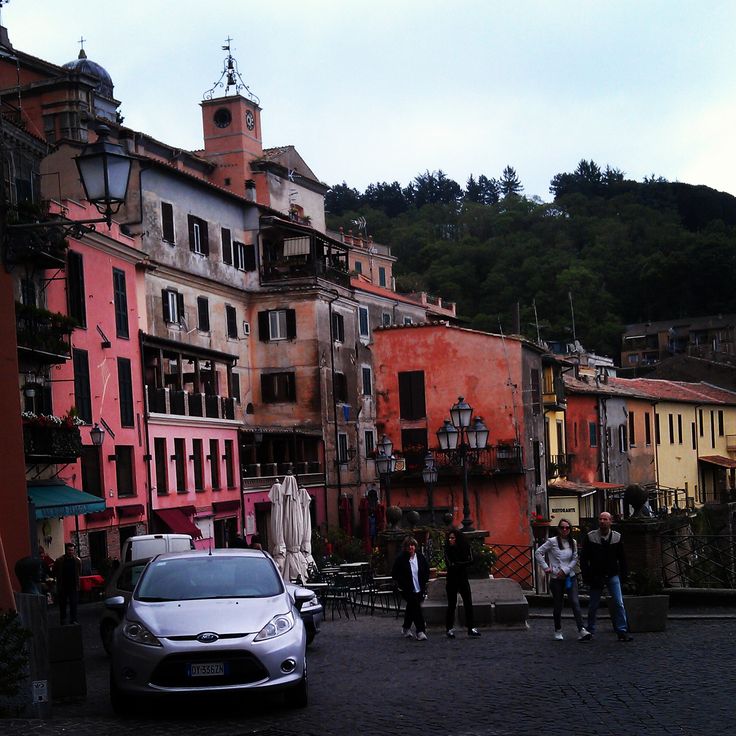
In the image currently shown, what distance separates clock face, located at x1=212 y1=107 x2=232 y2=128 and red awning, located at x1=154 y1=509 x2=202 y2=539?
29787mm

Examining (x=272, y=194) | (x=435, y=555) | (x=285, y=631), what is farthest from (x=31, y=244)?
(x=272, y=194)

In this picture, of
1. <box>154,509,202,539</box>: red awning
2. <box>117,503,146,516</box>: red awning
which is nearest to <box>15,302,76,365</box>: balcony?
<box>117,503,146,516</box>: red awning

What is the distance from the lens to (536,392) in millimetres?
49969

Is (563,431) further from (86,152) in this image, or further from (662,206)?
(662,206)

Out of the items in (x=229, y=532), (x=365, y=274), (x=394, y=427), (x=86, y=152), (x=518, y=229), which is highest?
(x=518, y=229)

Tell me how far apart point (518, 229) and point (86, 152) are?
11817cm

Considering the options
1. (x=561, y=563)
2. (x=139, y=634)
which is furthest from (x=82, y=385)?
(x=139, y=634)

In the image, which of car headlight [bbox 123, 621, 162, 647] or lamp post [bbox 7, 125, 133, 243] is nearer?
car headlight [bbox 123, 621, 162, 647]

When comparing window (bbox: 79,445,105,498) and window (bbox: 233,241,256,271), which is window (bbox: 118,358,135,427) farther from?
window (bbox: 233,241,256,271)

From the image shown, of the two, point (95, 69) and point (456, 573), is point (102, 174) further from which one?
point (95, 69)

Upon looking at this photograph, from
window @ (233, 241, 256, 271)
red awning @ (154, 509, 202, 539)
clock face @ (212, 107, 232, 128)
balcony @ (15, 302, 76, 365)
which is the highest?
clock face @ (212, 107, 232, 128)

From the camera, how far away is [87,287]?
38656mm

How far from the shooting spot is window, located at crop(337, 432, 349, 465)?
5917 centimetres

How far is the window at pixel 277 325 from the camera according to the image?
58.1 m
